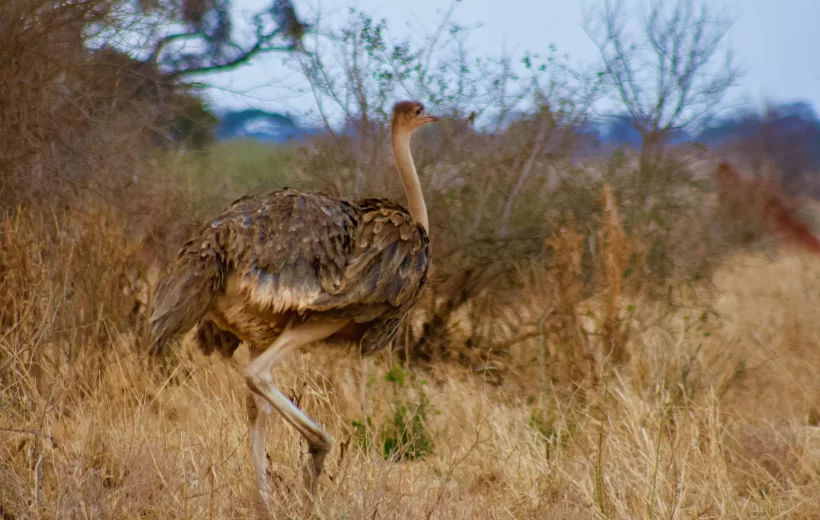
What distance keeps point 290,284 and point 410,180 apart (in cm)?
104

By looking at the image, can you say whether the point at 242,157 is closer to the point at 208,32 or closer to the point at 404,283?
the point at 208,32

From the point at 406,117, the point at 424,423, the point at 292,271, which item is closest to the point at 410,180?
the point at 406,117

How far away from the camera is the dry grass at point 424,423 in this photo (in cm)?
398

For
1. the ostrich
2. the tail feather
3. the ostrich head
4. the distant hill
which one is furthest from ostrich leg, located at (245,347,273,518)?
the distant hill

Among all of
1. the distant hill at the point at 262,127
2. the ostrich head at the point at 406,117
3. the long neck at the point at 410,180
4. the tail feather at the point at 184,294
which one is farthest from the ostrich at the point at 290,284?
the distant hill at the point at 262,127

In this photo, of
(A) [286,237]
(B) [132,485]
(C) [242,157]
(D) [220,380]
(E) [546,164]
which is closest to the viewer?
(B) [132,485]

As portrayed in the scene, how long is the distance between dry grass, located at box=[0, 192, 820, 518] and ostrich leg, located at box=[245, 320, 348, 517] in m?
0.08

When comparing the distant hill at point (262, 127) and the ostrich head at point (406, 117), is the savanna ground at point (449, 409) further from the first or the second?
the ostrich head at point (406, 117)

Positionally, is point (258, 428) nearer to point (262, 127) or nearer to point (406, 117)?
point (406, 117)

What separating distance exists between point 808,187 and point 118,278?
2304cm

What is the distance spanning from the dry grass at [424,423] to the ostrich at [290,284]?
203 mm

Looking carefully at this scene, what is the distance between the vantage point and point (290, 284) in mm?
4078

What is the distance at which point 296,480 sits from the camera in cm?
414

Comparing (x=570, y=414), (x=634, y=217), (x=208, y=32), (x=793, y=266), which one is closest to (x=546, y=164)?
(x=634, y=217)
